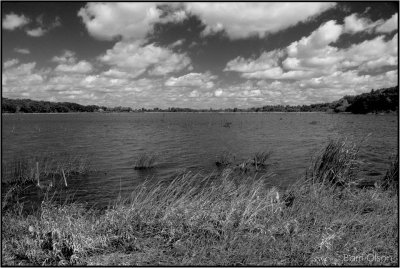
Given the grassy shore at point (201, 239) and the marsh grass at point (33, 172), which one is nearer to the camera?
the grassy shore at point (201, 239)

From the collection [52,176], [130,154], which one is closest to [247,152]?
[130,154]

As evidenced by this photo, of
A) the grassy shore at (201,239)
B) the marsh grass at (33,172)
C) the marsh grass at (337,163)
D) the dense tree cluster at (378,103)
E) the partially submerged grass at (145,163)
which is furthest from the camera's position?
the dense tree cluster at (378,103)

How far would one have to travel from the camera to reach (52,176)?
22062 mm

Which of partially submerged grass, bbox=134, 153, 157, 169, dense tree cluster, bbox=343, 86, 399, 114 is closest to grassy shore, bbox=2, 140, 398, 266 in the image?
partially submerged grass, bbox=134, 153, 157, 169

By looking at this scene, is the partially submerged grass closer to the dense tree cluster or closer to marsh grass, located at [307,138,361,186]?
marsh grass, located at [307,138,361,186]

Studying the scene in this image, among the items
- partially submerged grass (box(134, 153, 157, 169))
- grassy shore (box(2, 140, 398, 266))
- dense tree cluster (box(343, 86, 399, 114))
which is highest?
dense tree cluster (box(343, 86, 399, 114))

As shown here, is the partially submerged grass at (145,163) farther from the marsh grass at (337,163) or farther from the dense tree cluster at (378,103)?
the dense tree cluster at (378,103)

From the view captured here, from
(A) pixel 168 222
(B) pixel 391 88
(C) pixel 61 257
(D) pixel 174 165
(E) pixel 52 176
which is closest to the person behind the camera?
(C) pixel 61 257

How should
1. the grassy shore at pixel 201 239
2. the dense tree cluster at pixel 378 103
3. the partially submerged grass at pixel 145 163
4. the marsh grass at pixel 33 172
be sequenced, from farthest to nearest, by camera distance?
the dense tree cluster at pixel 378 103 < the partially submerged grass at pixel 145 163 < the marsh grass at pixel 33 172 < the grassy shore at pixel 201 239

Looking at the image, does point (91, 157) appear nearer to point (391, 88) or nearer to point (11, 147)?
point (11, 147)

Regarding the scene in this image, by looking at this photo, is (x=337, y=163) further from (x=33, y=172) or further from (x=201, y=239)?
(x=33, y=172)

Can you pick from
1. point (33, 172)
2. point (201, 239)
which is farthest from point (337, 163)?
point (33, 172)

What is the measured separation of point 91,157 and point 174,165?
941 centimetres

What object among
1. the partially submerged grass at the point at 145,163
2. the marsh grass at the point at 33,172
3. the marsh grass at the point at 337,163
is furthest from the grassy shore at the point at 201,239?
the partially submerged grass at the point at 145,163
